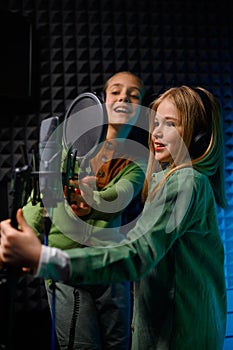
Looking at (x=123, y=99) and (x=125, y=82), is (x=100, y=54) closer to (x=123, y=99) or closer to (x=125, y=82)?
(x=125, y=82)

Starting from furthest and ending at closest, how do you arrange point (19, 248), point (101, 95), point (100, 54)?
point (100, 54) → point (101, 95) → point (19, 248)

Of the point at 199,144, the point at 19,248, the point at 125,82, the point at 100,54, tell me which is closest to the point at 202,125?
the point at 199,144

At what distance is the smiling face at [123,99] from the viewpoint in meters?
1.79

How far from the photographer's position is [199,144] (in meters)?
1.12

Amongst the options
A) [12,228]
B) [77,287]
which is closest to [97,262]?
[12,228]

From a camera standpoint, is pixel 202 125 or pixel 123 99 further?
pixel 123 99

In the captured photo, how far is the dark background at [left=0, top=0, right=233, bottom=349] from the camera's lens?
2210 millimetres

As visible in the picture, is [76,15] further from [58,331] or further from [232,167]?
[58,331]

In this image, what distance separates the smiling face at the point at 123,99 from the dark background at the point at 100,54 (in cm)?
42

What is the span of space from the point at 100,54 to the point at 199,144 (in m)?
1.40

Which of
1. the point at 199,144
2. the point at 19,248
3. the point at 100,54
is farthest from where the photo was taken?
the point at 100,54

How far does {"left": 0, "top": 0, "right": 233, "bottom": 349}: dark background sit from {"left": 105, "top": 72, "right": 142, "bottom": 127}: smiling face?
0.42 m

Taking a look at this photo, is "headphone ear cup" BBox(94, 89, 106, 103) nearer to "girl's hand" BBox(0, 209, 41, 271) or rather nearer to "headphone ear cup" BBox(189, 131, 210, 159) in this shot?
"headphone ear cup" BBox(189, 131, 210, 159)

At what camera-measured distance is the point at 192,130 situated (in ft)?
3.80
